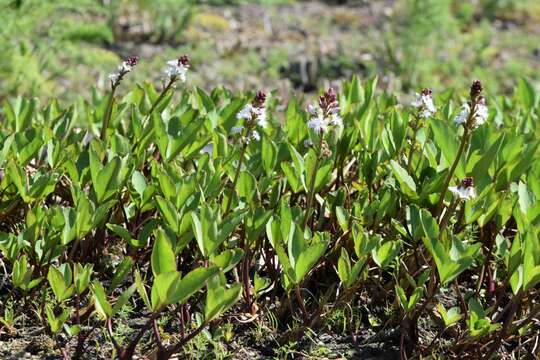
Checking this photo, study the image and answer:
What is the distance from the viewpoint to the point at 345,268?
2693mm

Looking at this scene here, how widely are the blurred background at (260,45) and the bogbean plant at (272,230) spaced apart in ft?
8.14

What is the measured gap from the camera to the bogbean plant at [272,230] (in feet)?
8.67

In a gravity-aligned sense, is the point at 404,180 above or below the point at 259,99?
below

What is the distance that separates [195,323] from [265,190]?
2.12 feet

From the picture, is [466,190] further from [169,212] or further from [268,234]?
[169,212]

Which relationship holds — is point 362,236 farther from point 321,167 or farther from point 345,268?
point 321,167

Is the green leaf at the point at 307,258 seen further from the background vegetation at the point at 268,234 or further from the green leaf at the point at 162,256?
the green leaf at the point at 162,256

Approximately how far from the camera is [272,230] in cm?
285

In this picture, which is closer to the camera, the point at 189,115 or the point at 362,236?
the point at 362,236

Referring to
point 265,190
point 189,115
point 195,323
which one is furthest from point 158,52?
point 195,323

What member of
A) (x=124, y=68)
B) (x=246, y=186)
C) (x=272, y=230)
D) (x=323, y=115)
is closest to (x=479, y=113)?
(x=323, y=115)

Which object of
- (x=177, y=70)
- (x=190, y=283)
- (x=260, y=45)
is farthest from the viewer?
(x=260, y=45)

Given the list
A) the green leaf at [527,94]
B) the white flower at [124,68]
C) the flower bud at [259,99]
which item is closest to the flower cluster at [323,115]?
the flower bud at [259,99]

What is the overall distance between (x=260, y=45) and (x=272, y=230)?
18.1 feet
